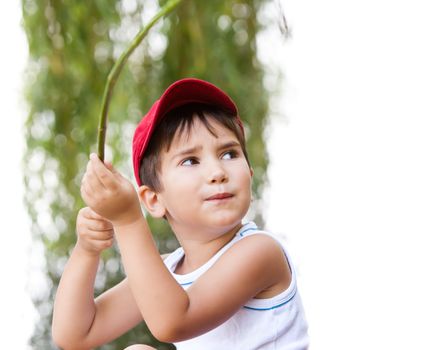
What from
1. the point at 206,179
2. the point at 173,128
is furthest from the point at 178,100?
the point at 206,179

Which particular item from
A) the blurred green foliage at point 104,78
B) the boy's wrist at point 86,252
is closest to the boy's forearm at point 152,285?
the boy's wrist at point 86,252

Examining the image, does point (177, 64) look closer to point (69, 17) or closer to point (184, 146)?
point (69, 17)

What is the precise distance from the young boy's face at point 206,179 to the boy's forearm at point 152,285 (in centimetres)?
10

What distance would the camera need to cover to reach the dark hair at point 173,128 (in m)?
1.15

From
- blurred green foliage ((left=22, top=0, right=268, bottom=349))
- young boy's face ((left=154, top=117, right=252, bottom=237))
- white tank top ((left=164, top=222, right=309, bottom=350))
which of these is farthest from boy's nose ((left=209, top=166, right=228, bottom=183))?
blurred green foliage ((left=22, top=0, right=268, bottom=349))

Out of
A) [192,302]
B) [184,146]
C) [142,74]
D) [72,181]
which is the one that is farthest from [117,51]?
[192,302]

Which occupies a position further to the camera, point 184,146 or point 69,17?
point 69,17

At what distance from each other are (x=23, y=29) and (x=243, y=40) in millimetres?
724

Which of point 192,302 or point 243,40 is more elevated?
point 243,40

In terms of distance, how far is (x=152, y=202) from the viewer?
1198 mm

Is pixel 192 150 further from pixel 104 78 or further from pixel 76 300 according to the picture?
pixel 104 78

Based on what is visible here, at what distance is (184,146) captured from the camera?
3.71ft

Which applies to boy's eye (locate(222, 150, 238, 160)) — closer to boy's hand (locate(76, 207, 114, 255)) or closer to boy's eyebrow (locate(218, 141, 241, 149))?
boy's eyebrow (locate(218, 141, 241, 149))

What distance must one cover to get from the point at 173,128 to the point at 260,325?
32 cm
